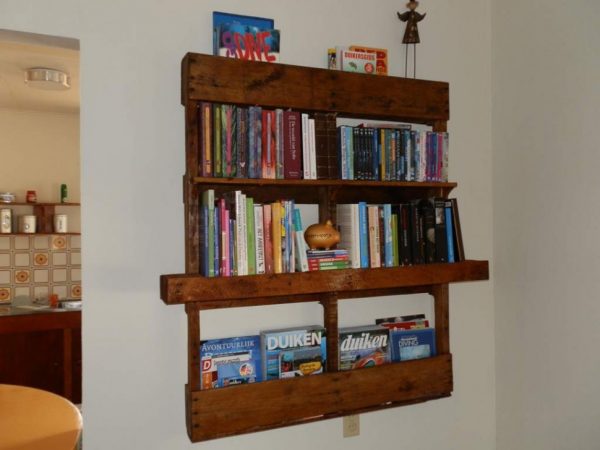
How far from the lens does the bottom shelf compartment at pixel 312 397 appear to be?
1.60 metres

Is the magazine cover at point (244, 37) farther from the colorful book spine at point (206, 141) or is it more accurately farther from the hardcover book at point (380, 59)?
the hardcover book at point (380, 59)

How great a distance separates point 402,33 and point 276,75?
73 cm

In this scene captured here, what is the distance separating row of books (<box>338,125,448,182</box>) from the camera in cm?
178

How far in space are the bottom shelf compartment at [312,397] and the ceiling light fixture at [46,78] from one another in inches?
109

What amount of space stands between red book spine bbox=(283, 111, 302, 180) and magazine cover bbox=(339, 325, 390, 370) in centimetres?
65

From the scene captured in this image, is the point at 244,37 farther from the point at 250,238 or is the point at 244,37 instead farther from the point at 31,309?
the point at 31,309

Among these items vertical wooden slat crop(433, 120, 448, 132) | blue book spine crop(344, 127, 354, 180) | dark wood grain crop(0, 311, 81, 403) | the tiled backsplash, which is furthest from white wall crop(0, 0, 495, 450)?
the tiled backsplash

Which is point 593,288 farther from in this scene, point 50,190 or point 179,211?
point 50,190

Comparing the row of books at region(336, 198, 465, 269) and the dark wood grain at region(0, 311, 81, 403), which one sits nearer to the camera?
the row of books at region(336, 198, 465, 269)

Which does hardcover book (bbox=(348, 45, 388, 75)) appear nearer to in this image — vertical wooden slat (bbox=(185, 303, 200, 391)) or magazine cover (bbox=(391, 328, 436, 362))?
magazine cover (bbox=(391, 328, 436, 362))

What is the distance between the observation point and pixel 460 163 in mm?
2174

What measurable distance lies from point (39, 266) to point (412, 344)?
13.0 feet

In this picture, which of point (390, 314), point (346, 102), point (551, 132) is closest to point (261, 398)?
point (390, 314)

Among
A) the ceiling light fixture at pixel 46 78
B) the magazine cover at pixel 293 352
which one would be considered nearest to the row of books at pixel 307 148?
the magazine cover at pixel 293 352
